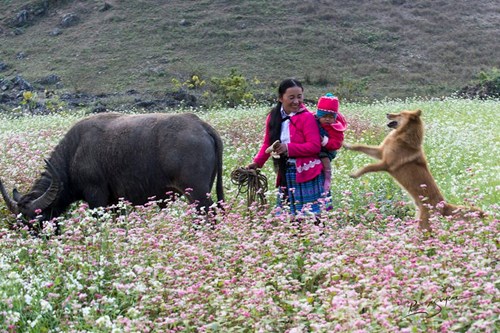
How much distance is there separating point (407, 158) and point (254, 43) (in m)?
46.4

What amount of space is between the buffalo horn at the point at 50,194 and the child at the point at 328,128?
306 cm

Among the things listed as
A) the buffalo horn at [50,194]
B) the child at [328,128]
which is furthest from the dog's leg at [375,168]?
the buffalo horn at [50,194]

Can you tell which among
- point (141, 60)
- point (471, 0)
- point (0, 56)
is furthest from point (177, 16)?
point (471, 0)

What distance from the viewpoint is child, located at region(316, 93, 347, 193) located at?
23.7 ft

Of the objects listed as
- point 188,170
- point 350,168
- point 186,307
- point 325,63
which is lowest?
point 325,63

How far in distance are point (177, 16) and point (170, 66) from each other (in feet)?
40.2

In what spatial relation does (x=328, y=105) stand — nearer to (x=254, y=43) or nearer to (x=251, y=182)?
(x=251, y=182)

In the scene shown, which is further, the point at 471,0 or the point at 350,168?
the point at 471,0

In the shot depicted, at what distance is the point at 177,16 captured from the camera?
58156 mm

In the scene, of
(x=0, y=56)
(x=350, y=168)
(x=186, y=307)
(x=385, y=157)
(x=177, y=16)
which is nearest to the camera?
(x=186, y=307)

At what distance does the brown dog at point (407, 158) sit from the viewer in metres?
7.00

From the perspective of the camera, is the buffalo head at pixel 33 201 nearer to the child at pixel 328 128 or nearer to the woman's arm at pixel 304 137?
the woman's arm at pixel 304 137

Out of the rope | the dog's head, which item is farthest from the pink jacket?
the dog's head

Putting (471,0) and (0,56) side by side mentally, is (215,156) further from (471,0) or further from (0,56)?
(471,0)
